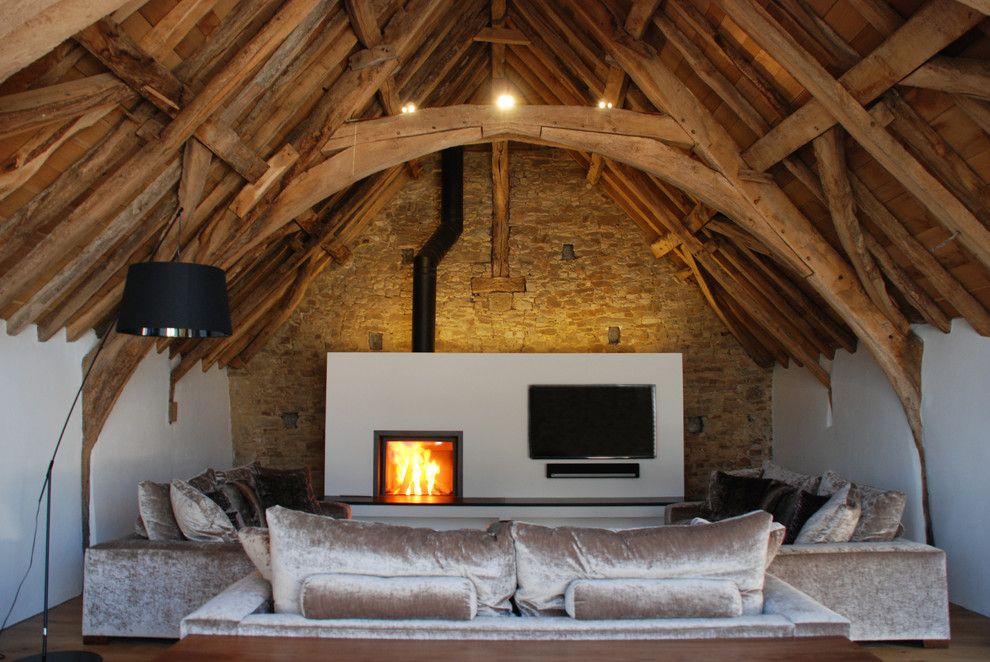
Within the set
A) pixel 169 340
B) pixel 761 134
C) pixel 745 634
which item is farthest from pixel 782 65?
pixel 169 340

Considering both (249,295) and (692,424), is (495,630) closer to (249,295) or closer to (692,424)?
(249,295)

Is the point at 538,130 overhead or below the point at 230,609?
overhead

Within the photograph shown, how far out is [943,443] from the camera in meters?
5.69

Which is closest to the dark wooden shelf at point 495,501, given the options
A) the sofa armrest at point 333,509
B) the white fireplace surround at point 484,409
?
the white fireplace surround at point 484,409

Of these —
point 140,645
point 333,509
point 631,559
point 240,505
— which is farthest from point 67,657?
point 631,559

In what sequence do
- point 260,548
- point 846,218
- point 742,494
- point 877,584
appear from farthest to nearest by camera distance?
point 742,494, point 846,218, point 877,584, point 260,548

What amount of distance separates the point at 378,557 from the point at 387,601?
0.15m

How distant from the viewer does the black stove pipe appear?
337 inches

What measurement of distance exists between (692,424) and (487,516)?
2.79 meters

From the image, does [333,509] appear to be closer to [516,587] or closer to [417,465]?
[417,465]

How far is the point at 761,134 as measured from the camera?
17.6 feet

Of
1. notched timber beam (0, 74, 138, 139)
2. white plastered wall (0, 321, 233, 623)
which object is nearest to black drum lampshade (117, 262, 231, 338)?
notched timber beam (0, 74, 138, 139)

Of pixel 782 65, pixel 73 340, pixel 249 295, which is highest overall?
pixel 782 65

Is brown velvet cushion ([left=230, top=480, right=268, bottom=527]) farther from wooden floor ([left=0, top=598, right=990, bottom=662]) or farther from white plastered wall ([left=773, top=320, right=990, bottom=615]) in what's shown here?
white plastered wall ([left=773, top=320, right=990, bottom=615])
